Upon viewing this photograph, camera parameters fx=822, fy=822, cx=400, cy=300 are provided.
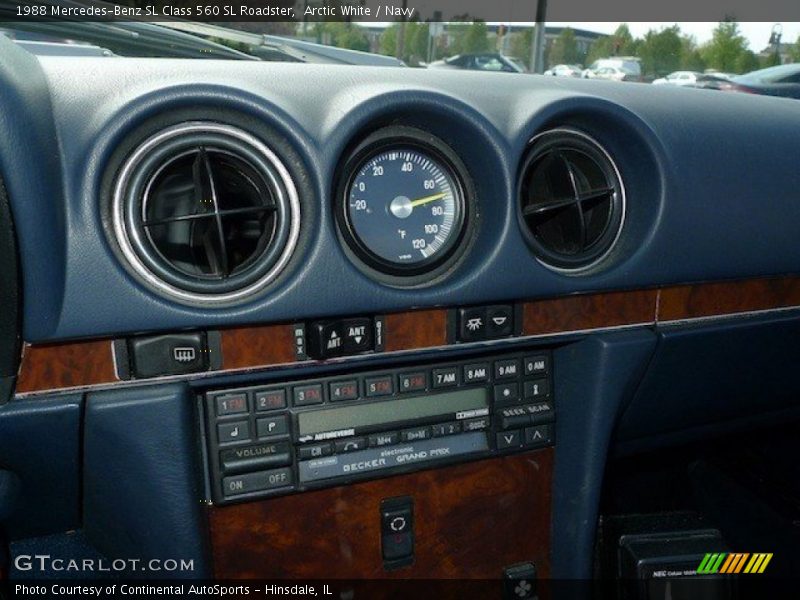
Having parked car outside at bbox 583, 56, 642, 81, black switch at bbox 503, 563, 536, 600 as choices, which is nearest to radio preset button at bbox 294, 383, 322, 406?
black switch at bbox 503, 563, 536, 600

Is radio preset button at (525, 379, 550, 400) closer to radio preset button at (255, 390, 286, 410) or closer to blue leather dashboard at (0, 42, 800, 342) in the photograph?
blue leather dashboard at (0, 42, 800, 342)

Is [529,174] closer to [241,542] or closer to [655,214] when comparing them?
[655,214]

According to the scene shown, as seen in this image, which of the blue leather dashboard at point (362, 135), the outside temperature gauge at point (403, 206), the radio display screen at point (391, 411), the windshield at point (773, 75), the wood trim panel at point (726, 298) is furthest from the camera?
the windshield at point (773, 75)

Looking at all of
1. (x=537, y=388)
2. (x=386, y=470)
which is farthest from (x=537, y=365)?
(x=386, y=470)

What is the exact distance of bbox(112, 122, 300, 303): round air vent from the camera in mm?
1352

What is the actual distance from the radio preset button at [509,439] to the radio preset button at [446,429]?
0.36ft

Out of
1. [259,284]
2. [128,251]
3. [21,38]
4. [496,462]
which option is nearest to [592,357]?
[496,462]

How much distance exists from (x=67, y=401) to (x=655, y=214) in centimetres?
120

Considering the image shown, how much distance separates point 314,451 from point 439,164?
24.2 inches

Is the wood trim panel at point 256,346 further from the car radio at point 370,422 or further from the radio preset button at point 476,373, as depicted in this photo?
the radio preset button at point 476,373

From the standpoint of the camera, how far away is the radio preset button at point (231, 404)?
1555 millimetres

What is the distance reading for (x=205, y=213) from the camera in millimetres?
1343

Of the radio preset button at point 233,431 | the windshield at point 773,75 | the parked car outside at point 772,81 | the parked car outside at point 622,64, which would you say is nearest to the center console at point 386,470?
the radio preset button at point 233,431

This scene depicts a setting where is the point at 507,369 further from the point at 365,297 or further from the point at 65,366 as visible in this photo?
the point at 65,366
